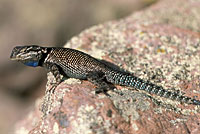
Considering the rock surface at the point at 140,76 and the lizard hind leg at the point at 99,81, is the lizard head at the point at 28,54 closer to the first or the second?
the rock surface at the point at 140,76

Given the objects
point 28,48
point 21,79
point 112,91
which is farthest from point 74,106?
point 21,79

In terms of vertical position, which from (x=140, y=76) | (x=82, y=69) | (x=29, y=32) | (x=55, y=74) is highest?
(x=29, y=32)

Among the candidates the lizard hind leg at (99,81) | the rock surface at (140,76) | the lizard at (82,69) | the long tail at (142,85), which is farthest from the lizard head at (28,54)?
the long tail at (142,85)

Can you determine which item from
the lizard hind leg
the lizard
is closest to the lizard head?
the lizard

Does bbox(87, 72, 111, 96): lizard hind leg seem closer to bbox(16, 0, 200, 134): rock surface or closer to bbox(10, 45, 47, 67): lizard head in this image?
bbox(16, 0, 200, 134): rock surface

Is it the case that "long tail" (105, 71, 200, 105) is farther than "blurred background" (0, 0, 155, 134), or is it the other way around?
"blurred background" (0, 0, 155, 134)

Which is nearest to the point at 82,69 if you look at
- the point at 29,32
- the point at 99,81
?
the point at 99,81

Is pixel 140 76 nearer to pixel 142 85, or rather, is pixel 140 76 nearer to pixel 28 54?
pixel 142 85
